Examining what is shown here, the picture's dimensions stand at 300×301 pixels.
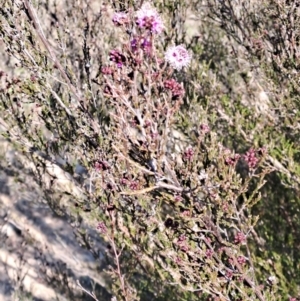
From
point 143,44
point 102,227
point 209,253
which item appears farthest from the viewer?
point 102,227

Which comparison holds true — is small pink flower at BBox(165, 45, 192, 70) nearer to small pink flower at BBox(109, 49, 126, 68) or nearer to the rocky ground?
small pink flower at BBox(109, 49, 126, 68)

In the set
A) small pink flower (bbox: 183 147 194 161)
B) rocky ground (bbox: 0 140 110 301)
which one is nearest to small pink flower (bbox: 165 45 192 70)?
small pink flower (bbox: 183 147 194 161)

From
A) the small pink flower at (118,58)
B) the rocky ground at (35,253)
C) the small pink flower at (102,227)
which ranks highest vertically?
the small pink flower at (118,58)

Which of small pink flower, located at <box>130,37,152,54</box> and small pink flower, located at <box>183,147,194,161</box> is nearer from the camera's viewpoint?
small pink flower, located at <box>130,37,152,54</box>

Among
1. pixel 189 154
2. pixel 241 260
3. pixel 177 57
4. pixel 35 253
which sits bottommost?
pixel 35 253

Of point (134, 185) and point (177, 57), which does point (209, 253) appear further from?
point (177, 57)

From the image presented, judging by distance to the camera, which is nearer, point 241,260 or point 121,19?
point 121,19

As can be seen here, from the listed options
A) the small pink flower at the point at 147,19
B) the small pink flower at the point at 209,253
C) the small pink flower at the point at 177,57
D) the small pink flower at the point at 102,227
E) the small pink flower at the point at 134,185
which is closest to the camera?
the small pink flower at the point at 147,19

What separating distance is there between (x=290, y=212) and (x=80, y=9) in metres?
3.98

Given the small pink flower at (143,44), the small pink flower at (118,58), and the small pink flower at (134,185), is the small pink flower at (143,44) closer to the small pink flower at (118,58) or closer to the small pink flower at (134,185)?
the small pink flower at (118,58)

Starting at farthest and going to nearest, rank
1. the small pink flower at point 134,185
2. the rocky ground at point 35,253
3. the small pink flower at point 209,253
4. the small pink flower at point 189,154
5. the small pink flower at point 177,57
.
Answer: the rocky ground at point 35,253 < the small pink flower at point 209,253 < the small pink flower at point 134,185 < the small pink flower at point 189,154 < the small pink flower at point 177,57

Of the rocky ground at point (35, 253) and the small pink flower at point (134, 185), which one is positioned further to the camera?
the rocky ground at point (35, 253)

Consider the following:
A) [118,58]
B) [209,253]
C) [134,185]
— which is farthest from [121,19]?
[209,253]

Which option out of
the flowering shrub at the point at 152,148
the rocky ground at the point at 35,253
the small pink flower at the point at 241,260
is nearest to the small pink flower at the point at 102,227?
the flowering shrub at the point at 152,148
